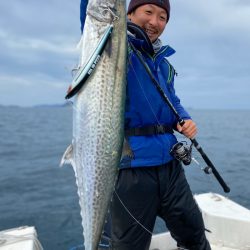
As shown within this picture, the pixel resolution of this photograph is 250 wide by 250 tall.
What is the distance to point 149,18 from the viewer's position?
3.62 meters

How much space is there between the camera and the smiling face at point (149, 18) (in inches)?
142

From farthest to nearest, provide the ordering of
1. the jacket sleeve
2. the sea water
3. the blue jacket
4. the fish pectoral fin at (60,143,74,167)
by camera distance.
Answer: the sea water < the jacket sleeve < the blue jacket < the fish pectoral fin at (60,143,74,167)

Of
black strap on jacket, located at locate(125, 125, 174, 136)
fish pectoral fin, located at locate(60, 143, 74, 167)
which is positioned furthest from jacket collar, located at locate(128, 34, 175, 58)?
fish pectoral fin, located at locate(60, 143, 74, 167)

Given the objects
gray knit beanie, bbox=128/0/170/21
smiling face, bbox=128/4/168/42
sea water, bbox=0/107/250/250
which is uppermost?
gray knit beanie, bbox=128/0/170/21

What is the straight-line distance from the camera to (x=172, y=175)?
12.3 ft

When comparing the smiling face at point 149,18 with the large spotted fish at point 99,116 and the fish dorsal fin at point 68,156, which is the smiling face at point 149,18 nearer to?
the large spotted fish at point 99,116

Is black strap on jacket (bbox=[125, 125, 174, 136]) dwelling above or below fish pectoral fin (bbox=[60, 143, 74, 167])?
above

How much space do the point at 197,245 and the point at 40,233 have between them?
16.7 ft

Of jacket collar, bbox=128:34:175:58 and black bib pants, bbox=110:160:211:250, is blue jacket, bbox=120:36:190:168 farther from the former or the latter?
black bib pants, bbox=110:160:211:250

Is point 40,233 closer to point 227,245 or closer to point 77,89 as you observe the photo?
point 227,245

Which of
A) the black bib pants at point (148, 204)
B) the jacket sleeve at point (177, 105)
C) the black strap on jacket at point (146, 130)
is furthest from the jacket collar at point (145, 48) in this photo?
the black bib pants at point (148, 204)

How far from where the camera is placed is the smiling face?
3613 mm

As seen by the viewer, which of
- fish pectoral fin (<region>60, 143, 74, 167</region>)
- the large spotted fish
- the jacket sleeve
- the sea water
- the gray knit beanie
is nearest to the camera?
the large spotted fish

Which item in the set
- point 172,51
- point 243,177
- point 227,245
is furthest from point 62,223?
point 243,177
